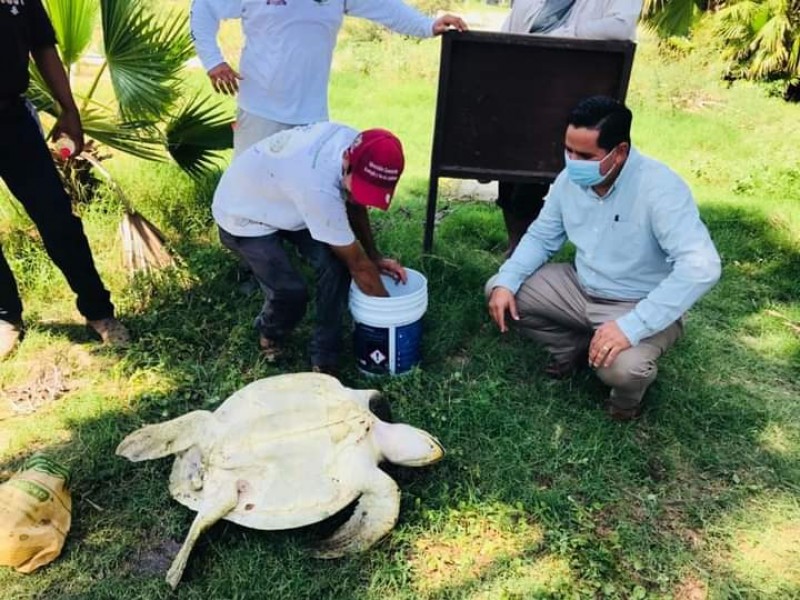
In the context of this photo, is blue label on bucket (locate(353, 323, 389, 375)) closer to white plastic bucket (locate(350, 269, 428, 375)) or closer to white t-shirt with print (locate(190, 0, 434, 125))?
white plastic bucket (locate(350, 269, 428, 375))

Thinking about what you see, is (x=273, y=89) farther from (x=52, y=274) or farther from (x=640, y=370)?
(x=640, y=370)

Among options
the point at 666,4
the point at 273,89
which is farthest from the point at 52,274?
the point at 666,4

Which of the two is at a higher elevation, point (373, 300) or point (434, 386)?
point (373, 300)

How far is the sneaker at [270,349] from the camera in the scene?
326cm

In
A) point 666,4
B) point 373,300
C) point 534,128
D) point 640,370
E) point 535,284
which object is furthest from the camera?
point 666,4

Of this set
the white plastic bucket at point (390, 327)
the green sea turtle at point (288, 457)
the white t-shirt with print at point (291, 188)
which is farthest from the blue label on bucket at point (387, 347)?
the white t-shirt with print at point (291, 188)

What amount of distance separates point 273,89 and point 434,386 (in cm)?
162

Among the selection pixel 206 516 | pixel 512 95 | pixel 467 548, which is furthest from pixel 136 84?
pixel 467 548

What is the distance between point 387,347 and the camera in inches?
119

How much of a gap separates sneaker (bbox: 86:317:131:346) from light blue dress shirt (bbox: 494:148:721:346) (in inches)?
74.3

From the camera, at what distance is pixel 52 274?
12.5 ft

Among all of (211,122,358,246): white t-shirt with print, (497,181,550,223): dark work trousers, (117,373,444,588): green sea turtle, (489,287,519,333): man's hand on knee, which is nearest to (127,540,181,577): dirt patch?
(117,373,444,588): green sea turtle

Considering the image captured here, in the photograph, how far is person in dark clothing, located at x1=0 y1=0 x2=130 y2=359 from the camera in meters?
2.77

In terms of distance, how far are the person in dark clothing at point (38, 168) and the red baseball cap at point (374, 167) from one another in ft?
4.78
